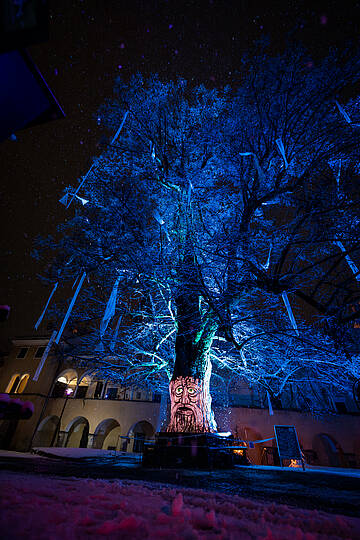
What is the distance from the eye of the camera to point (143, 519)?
1.30 metres

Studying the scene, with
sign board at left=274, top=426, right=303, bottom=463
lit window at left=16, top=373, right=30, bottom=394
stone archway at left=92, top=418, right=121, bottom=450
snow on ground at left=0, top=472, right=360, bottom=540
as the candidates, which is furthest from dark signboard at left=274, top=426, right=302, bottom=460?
lit window at left=16, top=373, right=30, bottom=394

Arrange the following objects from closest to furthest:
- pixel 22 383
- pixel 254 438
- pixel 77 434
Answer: pixel 254 438
pixel 22 383
pixel 77 434

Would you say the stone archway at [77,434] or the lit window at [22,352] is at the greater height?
the lit window at [22,352]

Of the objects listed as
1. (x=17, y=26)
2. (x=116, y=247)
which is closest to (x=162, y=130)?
(x=116, y=247)

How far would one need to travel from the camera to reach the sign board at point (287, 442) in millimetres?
7068

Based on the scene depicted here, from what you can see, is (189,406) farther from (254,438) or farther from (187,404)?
(254,438)

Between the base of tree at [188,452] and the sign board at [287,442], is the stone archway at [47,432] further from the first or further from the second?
the sign board at [287,442]

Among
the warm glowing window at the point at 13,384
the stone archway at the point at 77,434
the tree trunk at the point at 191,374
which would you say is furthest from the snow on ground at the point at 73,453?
the warm glowing window at the point at 13,384

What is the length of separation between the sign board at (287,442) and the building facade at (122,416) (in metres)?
9.98

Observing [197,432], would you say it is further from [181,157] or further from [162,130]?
[162,130]

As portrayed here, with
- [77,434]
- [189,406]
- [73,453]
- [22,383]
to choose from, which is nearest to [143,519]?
[189,406]

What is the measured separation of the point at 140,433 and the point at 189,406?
21358mm

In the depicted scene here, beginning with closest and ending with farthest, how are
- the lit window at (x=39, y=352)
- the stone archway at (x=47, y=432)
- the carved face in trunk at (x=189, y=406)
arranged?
1. the carved face in trunk at (x=189, y=406)
2. the stone archway at (x=47, y=432)
3. the lit window at (x=39, y=352)

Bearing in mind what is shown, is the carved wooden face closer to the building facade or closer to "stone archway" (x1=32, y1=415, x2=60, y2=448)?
the building facade
